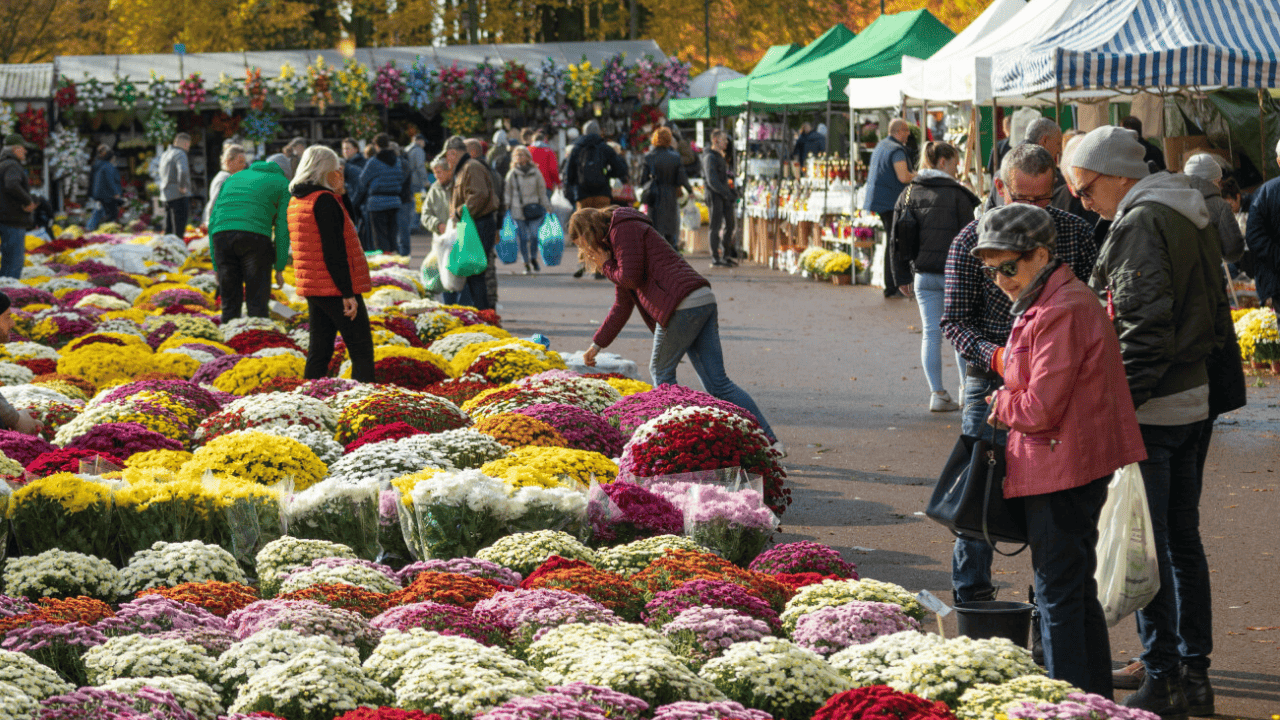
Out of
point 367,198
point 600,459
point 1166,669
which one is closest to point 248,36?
point 367,198

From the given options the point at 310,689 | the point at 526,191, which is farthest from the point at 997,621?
the point at 526,191

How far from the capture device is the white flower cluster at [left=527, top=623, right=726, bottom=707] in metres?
3.91

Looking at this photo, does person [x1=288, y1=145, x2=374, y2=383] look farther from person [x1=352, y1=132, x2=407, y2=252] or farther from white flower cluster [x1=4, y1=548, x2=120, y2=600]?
person [x1=352, y1=132, x2=407, y2=252]

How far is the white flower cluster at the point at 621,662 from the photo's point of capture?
391 cm

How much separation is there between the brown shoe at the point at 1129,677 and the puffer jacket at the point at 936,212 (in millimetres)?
4616

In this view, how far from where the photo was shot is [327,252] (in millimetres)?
8758

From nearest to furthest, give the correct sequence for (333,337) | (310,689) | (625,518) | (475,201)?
(310,689) → (625,518) → (333,337) → (475,201)

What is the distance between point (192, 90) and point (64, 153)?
3.10m

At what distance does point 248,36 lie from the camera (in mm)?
41906

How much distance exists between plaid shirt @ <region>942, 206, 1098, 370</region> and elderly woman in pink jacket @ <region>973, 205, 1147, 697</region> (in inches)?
39.5

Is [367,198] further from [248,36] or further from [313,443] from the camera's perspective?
[248,36]

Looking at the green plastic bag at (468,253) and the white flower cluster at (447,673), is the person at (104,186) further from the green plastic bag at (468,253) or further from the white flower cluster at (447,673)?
the white flower cluster at (447,673)

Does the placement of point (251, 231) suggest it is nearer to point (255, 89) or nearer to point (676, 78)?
point (255, 89)

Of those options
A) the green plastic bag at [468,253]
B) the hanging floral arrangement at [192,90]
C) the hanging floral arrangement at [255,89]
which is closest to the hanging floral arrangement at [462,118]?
the hanging floral arrangement at [255,89]
